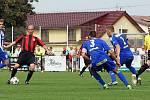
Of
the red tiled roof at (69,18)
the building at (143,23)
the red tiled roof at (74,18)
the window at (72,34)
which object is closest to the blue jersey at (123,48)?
the window at (72,34)

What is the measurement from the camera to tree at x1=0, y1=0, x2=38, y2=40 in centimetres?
6562

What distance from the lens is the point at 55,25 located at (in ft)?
261

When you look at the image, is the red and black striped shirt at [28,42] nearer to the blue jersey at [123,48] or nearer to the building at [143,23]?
the blue jersey at [123,48]

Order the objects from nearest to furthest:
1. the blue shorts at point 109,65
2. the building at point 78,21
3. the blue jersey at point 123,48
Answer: the blue shorts at point 109,65
the blue jersey at point 123,48
the building at point 78,21

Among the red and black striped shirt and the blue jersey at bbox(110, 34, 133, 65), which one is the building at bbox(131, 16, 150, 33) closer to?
the blue jersey at bbox(110, 34, 133, 65)

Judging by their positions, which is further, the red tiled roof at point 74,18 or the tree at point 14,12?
the red tiled roof at point 74,18

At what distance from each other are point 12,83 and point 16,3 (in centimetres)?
4779

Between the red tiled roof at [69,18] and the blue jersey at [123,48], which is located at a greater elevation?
the red tiled roof at [69,18]

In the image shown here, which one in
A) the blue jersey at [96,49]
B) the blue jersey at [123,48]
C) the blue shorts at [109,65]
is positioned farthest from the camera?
the blue jersey at [123,48]

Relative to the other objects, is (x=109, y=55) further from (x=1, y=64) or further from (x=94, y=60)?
(x=1, y=64)

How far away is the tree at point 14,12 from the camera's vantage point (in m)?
65.6

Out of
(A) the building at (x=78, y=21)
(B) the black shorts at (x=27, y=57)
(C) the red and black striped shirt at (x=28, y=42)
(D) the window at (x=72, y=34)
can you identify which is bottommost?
(B) the black shorts at (x=27, y=57)

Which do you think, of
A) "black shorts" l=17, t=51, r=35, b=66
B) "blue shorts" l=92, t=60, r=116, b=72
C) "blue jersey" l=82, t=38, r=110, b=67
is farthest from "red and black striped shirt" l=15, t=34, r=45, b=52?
"blue shorts" l=92, t=60, r=116, b=72

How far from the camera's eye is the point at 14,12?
2625 inches
